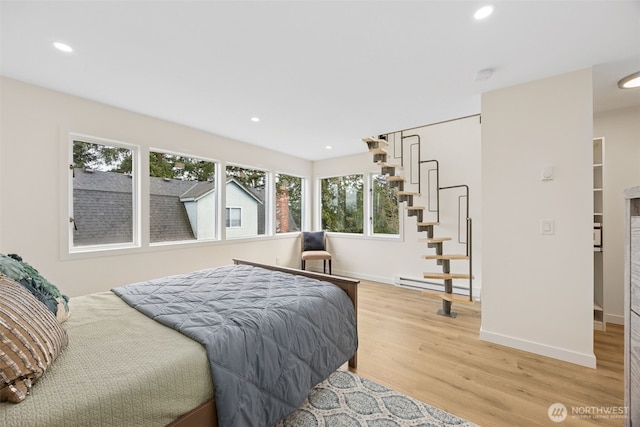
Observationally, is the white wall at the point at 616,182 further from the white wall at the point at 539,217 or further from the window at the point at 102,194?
the window at the point at 102,194

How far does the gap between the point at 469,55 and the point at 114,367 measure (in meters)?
2.80

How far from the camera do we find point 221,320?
1.40 m

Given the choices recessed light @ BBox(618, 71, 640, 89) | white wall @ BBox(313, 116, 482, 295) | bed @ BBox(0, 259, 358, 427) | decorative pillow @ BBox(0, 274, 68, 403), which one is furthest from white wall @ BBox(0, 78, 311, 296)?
recessed light @ BBox(618, 71, 640, 89)

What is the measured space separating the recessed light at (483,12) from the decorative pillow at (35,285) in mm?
2856

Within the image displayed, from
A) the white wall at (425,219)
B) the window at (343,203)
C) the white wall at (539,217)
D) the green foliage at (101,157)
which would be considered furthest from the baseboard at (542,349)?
the green foliage at (101,157)

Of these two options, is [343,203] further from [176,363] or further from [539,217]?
[176,363]

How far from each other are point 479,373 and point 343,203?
374 centimetres

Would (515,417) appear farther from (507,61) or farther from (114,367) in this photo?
(507,61)

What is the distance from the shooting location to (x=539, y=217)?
2297mm

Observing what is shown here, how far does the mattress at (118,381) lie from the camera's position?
824mm

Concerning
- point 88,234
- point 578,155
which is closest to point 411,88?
point 578,155

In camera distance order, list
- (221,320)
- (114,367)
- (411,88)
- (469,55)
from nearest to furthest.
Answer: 1. (114,367)
2. (221,320)
3. (469,55)
4. (411,88)

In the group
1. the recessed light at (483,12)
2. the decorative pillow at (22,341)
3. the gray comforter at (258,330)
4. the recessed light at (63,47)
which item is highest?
the recessed light at (63,47)

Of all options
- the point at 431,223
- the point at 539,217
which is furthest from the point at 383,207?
the point at 539,217
